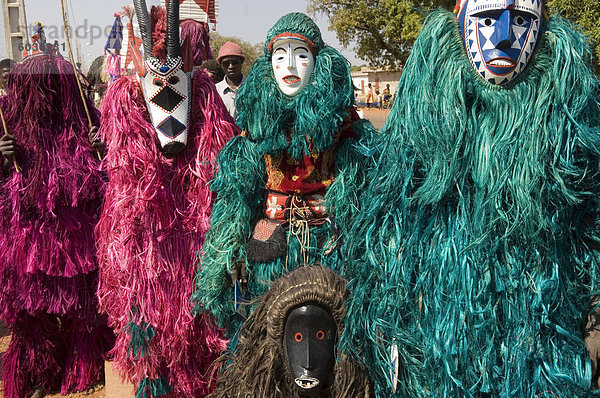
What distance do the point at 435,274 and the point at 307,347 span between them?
507 mm

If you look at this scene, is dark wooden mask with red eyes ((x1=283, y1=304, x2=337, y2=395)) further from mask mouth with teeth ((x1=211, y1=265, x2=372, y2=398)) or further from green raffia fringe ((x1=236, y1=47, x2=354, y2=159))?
green raffia fringe ((x1=236, y1=47, x2=354, y2=159))

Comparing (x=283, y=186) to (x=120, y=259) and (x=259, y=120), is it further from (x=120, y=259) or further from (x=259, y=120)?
(x=120, y=259)

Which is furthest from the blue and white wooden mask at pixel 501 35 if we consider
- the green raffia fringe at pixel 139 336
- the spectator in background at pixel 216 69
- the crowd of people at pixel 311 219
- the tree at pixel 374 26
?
the tree at pixel 374 26

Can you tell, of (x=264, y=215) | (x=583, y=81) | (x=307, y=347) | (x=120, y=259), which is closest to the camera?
(x=583, y=81)

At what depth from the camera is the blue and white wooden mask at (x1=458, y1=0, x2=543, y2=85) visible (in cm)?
166

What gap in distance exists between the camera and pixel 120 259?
264cm

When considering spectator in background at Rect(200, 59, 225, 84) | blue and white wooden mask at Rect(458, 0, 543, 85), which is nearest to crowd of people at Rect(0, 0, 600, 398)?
blue and white wooden mask at Rect(458, 0, 543, 85)

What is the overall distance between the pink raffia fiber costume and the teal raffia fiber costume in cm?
190

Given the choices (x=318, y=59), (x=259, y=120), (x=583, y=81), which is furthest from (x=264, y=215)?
(x=583, y=81)

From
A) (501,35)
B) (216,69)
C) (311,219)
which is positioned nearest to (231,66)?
(216,69)

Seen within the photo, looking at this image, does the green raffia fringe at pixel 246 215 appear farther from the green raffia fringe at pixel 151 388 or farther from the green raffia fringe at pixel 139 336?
the green raffia fringe at pixel 151 388

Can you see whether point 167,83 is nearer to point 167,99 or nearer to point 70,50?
point 167,99

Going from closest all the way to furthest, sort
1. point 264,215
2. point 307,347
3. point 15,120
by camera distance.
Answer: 1. point 307,347
2. point 264,215
3. point 15,120

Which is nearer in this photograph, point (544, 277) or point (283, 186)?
point (544, 277)
